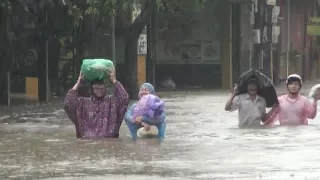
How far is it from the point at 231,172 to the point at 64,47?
21630mm

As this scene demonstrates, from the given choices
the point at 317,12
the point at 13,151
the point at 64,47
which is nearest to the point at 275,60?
the point at 317,12

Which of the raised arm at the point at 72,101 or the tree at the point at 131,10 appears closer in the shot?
the raised arm at the point at 72,101

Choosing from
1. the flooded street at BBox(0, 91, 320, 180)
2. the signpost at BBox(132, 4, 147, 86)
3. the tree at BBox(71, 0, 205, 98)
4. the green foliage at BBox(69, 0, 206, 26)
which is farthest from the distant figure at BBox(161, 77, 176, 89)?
the flooded street at BBox(0, 91, 320, 180)

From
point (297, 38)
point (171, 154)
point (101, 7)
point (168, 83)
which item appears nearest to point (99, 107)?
point (171, 154)

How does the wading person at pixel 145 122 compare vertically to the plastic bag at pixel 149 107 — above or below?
below

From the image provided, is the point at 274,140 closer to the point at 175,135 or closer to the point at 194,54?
the point at 175,135

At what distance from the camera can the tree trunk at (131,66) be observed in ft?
90.0

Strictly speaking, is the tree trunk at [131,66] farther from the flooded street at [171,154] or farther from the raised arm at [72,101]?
the raised arm at [72,101]

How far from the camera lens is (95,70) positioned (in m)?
11.9

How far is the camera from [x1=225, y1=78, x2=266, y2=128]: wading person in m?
13.8

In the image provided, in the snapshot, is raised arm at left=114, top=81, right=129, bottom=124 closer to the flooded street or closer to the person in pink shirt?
the flooded street

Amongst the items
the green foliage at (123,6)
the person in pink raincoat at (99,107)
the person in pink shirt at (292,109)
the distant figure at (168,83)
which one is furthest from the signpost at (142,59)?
the person in pink raincoat at (99,107)

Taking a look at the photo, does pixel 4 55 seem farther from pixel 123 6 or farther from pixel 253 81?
pixel 253 81

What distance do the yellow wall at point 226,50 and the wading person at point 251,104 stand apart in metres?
25.4
